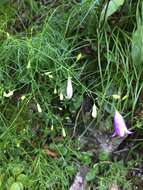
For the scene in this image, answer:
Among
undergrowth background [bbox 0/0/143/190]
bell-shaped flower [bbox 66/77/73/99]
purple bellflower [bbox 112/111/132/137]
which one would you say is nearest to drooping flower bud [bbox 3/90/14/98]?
undergrowth background [bbox 0/0/143/190]

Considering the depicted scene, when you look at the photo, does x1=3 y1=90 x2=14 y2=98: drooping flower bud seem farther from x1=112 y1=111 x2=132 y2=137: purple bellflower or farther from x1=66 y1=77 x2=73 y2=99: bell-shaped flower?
x1=112 y1=111 x2=132 y2=137: purple bellflower

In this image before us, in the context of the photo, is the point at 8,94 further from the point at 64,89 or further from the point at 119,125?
the point at 119,125

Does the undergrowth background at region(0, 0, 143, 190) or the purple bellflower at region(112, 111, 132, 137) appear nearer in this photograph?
the purple bellflower at region(112, 111, 132, 137)

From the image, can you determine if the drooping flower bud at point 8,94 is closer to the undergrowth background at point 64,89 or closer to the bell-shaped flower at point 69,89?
the undergrowth background at point 64,89

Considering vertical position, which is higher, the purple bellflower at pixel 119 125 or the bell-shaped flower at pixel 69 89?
the bell-shaped flower at pixel 69 89

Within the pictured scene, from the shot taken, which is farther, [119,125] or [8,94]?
[8,94]

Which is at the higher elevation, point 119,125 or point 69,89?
point 69,89

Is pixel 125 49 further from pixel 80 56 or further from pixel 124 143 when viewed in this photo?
pixel 124 143

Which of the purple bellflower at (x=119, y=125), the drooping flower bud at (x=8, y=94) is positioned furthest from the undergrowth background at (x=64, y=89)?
the purple bellflower at (x=119, y=125)

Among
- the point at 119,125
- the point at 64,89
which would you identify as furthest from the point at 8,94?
the point at 119,125
